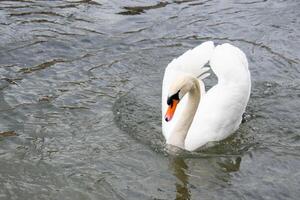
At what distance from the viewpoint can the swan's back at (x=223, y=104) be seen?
6586 millimetres

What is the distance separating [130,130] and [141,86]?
1.26m

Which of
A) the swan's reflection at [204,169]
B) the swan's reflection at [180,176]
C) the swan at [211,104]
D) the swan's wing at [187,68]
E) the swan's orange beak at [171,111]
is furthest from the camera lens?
the swan's wing at [187,68]

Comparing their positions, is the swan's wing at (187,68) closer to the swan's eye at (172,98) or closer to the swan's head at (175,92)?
the swan's head at (175,92)

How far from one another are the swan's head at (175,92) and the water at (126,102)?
0.58 meters

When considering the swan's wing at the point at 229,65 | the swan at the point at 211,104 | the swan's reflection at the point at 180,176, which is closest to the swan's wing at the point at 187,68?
the swan at the point at 211,104

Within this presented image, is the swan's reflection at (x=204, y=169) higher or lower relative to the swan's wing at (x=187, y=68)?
lower

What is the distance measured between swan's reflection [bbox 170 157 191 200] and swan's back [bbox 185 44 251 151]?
0.27 m

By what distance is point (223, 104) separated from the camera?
663cm

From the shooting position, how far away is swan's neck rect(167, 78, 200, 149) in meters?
6.63

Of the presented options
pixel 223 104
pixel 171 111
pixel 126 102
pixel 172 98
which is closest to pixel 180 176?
pixel 171 111

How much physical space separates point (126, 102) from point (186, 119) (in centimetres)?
117

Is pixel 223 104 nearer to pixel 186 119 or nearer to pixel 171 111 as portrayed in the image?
pixel 186 119

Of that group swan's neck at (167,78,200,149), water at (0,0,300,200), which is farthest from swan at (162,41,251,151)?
water at (0,0,300,200)

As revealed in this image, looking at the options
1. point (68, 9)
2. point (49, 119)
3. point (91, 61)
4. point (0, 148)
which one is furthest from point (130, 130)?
point (68, 9)
